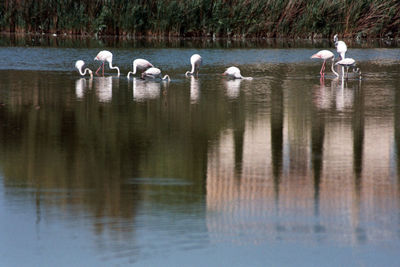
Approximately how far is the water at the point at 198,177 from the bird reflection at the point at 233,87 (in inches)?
6.4

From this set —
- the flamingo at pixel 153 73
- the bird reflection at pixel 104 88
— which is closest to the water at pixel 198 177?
the bird reflection at pixel 104 88

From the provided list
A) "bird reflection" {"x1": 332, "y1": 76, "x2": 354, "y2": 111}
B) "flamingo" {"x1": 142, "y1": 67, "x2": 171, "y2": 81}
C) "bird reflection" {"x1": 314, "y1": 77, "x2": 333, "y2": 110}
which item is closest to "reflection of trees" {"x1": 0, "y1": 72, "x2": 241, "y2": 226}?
"bird reflection" {"x1": 314, "y1": 77, "x2": 333, "y2": 110}

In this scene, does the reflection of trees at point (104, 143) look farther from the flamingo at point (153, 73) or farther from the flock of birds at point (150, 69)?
the flock of birds at point (150, 69)

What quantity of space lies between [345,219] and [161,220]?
134 cm

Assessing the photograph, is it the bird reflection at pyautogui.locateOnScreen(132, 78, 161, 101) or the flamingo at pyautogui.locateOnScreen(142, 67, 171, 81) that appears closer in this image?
the bird reflection at pyautogui.locateOnScreen(132, 78, 161, 101)

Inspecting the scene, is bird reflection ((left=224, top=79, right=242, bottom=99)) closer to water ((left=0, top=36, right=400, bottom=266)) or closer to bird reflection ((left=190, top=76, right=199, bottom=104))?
water ((left=0, top=36, right=400, bottom=266))

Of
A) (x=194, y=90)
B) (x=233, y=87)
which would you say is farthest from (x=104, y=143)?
(x=233, y=87)

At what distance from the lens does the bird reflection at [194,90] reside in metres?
13.9

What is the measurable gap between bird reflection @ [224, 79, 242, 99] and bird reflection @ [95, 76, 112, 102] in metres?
2.06

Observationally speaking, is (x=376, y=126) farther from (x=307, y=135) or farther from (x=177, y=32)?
(x=177, y=32)

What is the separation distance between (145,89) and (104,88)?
2.46 ft

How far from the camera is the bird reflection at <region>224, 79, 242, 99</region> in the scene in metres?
14.8

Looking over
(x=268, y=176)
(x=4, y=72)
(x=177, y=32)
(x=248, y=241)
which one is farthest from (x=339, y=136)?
(x=177, y=32)

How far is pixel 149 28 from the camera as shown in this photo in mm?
32094
